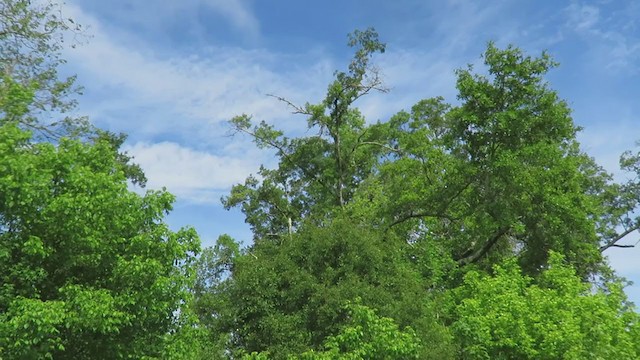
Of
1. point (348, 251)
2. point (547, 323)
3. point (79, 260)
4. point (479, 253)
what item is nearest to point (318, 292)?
point (348, 251)

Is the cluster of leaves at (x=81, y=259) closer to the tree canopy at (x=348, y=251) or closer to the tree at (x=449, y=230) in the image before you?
the tree canopy at (x=348, y=251)

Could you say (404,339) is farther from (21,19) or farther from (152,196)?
(21,19)

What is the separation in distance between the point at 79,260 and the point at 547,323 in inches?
400

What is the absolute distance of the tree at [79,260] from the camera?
367 inches

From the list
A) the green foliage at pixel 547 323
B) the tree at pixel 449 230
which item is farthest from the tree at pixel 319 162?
the green foliage at pixel 547 323

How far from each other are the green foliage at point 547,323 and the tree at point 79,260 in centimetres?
725

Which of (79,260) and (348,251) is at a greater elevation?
(348,251)

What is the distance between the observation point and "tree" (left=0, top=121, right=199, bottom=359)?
932 centimetres

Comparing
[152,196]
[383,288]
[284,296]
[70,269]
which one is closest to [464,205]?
[383,288]

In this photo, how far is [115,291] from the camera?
10.5 m

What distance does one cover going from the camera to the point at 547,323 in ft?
45.6

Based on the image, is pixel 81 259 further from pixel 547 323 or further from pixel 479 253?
pixel 479 253

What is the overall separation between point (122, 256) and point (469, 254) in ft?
46.2

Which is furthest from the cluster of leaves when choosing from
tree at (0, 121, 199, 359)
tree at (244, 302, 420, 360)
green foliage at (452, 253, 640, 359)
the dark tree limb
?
the dark tree limb
